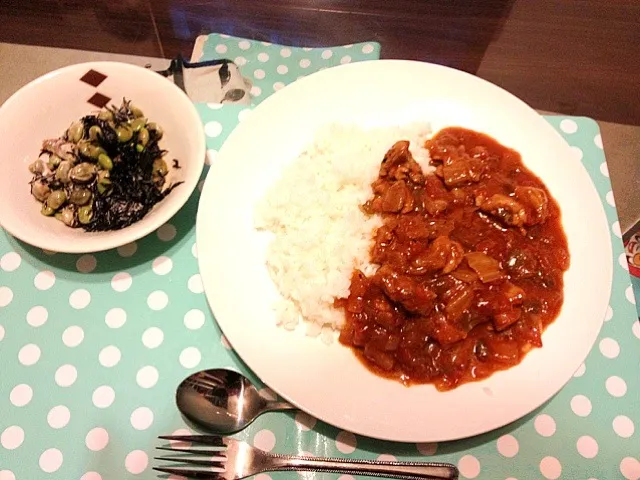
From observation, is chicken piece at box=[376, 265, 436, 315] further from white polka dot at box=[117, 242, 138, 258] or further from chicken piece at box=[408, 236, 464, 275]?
white polka dot at box=[117, 242, 138, 258]

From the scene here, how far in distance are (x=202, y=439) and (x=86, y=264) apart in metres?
1.19

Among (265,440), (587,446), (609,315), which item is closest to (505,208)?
(609,315)

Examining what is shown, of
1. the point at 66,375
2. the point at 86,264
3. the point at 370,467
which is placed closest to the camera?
the point at 370,467

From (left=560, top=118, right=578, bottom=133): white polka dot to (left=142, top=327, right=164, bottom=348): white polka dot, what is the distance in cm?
278

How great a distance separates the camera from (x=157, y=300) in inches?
106

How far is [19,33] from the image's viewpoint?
4.75 metres

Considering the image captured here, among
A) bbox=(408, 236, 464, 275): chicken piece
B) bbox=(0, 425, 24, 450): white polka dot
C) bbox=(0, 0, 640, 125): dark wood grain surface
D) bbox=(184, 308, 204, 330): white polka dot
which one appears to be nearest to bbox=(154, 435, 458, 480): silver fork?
bbox=(184, 308, 204, 330): white polka dot

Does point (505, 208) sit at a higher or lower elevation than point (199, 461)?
higher

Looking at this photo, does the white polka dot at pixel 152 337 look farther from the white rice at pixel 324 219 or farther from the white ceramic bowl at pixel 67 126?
the white rice at pixel 324 219

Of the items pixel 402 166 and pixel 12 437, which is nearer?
pixel 12 437

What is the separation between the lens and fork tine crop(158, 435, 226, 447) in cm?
220

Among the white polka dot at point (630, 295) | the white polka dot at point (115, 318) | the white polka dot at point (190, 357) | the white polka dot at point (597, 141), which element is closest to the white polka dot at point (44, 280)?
the white polka dot at point (115, 318)

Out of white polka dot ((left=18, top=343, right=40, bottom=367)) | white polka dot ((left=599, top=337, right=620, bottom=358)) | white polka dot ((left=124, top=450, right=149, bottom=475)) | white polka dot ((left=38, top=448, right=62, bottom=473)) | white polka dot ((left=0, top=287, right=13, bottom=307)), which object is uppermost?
white polka dot ((left=599, top=337, right=620, bottom=358))

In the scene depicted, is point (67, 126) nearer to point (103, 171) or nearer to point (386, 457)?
point (103, 171)
